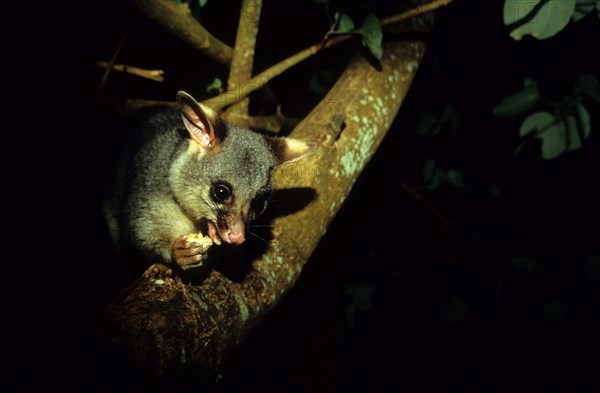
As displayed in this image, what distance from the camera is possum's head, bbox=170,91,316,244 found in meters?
2.19

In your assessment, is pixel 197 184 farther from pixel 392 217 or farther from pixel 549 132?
pixel 392 217

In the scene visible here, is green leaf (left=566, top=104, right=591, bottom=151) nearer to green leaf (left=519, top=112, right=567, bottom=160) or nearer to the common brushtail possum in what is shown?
green leaf (left=519, top=112, right=567, bottom=160)

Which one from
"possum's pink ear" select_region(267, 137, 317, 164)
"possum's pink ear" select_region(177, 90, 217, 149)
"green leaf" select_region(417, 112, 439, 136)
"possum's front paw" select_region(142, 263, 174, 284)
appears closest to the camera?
"possum's front paw" select_region(142, 263, 174, 284)

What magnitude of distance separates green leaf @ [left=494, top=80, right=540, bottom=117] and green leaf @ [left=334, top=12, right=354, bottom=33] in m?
1.15

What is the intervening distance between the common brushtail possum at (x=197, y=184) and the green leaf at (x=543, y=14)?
120cm

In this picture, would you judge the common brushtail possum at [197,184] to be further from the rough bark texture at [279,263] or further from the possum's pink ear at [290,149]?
the rough bark texture at [279,263]

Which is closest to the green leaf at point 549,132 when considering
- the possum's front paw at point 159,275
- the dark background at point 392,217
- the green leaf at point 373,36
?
the dark background at point 392,217

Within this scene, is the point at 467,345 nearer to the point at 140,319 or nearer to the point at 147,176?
the point at 147,176

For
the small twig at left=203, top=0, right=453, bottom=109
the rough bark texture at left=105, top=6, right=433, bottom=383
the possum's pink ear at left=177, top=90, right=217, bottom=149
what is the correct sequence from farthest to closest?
the small twig at left=203, top=0, right=453, bottom=109, the possum's pink ear at left=177, top=90, right=217, bottom=149, the rough bark texture at left=105, top=6, right=433, bottom=383

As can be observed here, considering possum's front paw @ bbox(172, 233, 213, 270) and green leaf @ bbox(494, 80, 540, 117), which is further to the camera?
green leaf @ bbox(494, 80, 540, 117)

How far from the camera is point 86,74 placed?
3014mm

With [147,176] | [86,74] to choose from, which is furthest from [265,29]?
[147,176]

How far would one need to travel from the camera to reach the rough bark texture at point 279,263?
1405mm

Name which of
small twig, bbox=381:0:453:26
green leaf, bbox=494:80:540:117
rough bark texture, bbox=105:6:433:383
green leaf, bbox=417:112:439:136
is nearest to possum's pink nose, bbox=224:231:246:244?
rough bark texture, bbox=105:6:433:383
